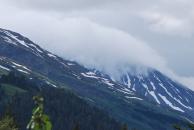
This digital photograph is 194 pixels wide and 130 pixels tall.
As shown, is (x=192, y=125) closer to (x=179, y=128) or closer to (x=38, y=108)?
(x=179, y=128)

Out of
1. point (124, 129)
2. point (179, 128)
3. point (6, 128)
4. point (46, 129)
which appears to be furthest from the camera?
point (124, 129)

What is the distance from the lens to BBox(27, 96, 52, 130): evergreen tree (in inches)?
490

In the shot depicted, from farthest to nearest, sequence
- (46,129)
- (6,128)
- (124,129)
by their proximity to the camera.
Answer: (124,129) < (6,128) < (46,129)

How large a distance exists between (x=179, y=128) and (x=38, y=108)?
490cm

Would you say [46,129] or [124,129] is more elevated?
[124,129]

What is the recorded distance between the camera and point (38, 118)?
1288cm

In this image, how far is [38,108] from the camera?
41.8ft

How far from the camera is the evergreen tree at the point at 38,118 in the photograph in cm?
1244

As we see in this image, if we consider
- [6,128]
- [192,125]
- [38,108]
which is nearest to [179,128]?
[192,125]

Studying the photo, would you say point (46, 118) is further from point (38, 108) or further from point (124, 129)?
point (124, 129)

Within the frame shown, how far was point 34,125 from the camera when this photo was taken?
1263 centimetres

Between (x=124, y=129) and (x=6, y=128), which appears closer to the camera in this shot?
(x=6, y=128)

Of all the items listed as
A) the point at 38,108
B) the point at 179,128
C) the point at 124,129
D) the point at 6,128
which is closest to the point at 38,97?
the point at 38,108

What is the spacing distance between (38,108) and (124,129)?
10852 centimetres
